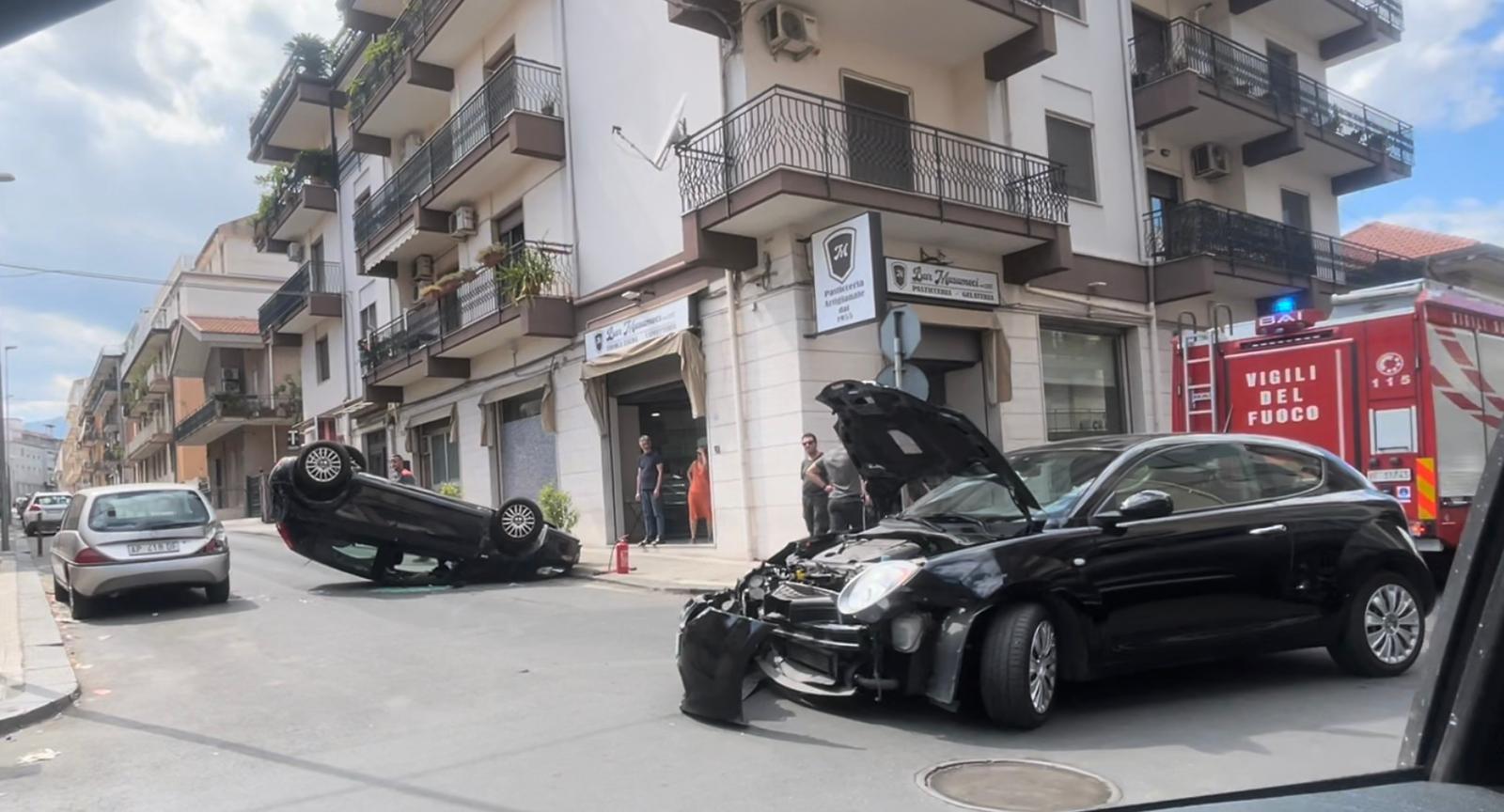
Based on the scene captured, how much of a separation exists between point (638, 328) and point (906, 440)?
34.3ft

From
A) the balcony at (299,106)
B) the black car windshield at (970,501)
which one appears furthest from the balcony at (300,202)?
the black car windshield at (970,501)

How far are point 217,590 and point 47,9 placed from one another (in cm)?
1126

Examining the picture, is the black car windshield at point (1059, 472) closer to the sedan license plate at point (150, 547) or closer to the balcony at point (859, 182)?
the balcony at point (859, 182)

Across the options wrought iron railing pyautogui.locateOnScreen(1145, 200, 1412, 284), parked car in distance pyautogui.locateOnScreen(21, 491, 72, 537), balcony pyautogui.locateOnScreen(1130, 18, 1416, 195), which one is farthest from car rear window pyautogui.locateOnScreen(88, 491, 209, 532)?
parked car in distance pyautogui.locateOnScreen(21, 491, 72, 537)

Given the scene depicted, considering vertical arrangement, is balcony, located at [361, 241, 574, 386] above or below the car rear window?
above

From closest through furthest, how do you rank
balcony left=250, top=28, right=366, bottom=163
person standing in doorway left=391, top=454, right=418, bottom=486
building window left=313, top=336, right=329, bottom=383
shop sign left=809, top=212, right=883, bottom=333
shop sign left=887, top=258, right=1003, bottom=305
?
shop sign left=809, top=212, right=883, bottom=333 < shop sign left=887, top=258, right=1003, bottom=305 < person standing in doorway left=391, top=454, right=418, bottom=486 < balcony left=250, top=28, right=366, bottom=163 < building window left=313, top=336, right=329, bottom=383

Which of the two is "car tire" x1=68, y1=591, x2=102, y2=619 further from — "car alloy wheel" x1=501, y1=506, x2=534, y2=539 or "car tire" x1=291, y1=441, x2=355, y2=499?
"car alloy wheel" x1=501, y1=506, x2=534, y2=539

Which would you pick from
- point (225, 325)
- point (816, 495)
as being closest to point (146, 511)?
point (816, 495)

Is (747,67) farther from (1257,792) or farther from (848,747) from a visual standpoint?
(1257,792)

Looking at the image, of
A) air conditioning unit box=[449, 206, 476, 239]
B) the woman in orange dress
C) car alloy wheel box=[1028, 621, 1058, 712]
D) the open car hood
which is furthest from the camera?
air conditioning unit box=[449, 206, 476, 239]

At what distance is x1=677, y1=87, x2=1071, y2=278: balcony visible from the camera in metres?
12.9

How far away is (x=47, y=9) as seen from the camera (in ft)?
5.53

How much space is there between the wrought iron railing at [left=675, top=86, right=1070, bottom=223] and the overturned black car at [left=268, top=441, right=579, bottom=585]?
5004 mm

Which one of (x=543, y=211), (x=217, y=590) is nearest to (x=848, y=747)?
(x=217, y=590)
